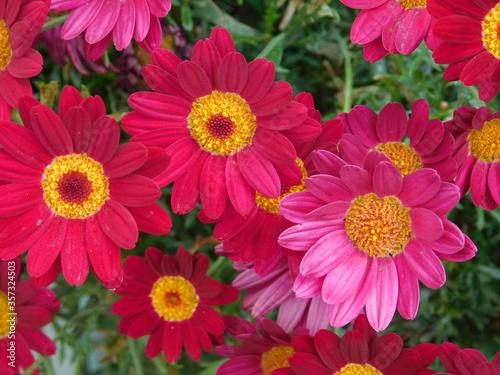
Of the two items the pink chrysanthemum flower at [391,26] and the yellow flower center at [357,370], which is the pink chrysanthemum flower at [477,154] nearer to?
the pink chrysanthemum flower at [391,26]

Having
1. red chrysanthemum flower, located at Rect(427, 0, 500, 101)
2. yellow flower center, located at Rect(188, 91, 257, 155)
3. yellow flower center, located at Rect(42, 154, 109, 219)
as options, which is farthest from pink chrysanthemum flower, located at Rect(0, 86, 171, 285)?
red chrysanthemum flower, located at Rect(427, 0, 500, 101)

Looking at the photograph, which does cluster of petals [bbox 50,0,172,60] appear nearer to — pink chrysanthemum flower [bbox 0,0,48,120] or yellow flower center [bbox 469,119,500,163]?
pink chrysanthemum flower [bbox 0,0,48,120]

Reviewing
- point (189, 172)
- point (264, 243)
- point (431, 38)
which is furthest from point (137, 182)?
point (431, 38)

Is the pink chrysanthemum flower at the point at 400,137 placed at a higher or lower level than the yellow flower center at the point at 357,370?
higher

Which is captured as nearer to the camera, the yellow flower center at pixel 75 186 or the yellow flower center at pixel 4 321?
the yellow flower center at pixel 75 186

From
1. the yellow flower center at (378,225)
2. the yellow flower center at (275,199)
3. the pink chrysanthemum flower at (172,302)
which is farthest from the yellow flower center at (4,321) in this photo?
the yellow flower center at (378,225)

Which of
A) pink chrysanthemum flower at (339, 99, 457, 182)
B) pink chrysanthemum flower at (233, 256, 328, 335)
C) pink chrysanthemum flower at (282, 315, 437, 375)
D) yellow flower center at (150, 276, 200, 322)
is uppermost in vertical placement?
pink chrysanthemum flower at (339, 99, 457, 182)

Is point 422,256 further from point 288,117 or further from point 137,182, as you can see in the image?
point 137,182

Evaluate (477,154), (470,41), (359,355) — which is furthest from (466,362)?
(470,41)
